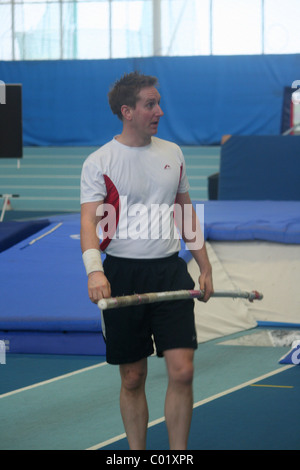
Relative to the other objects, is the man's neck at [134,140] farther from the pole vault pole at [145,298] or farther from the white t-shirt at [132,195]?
the pole vault pole at [145,298]

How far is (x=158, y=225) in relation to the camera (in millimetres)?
2523

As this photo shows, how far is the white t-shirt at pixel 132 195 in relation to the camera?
2.48m

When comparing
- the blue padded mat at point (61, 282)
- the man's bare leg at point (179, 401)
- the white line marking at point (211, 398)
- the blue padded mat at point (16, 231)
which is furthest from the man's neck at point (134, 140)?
the blue padded mat at point (16, 231)

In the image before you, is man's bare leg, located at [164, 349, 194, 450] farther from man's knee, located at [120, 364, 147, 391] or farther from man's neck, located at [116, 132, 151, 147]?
man's neck, located at [116, 132, 151, 147]

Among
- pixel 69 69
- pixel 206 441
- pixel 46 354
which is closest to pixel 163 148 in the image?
pixel 206 441

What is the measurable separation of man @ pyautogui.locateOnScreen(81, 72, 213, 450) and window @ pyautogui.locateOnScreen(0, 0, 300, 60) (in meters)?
12.4

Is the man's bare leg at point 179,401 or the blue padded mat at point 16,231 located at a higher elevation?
the blue padded mat at point 16,231

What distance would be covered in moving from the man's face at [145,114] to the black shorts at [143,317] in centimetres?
46

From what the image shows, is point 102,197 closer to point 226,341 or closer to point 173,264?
point 173,264

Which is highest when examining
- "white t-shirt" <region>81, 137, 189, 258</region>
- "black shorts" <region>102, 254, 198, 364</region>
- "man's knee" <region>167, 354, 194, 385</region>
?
"white t-shirt" <region>81, 137, 189, 258</region>

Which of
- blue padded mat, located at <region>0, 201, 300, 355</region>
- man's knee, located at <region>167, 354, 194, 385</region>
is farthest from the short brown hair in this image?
blue padded mat, located at <region>0, 201, 300, 355</region>

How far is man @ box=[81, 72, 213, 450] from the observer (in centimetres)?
247

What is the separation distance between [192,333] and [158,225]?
394 mm

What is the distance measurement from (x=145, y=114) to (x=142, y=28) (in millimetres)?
13443
